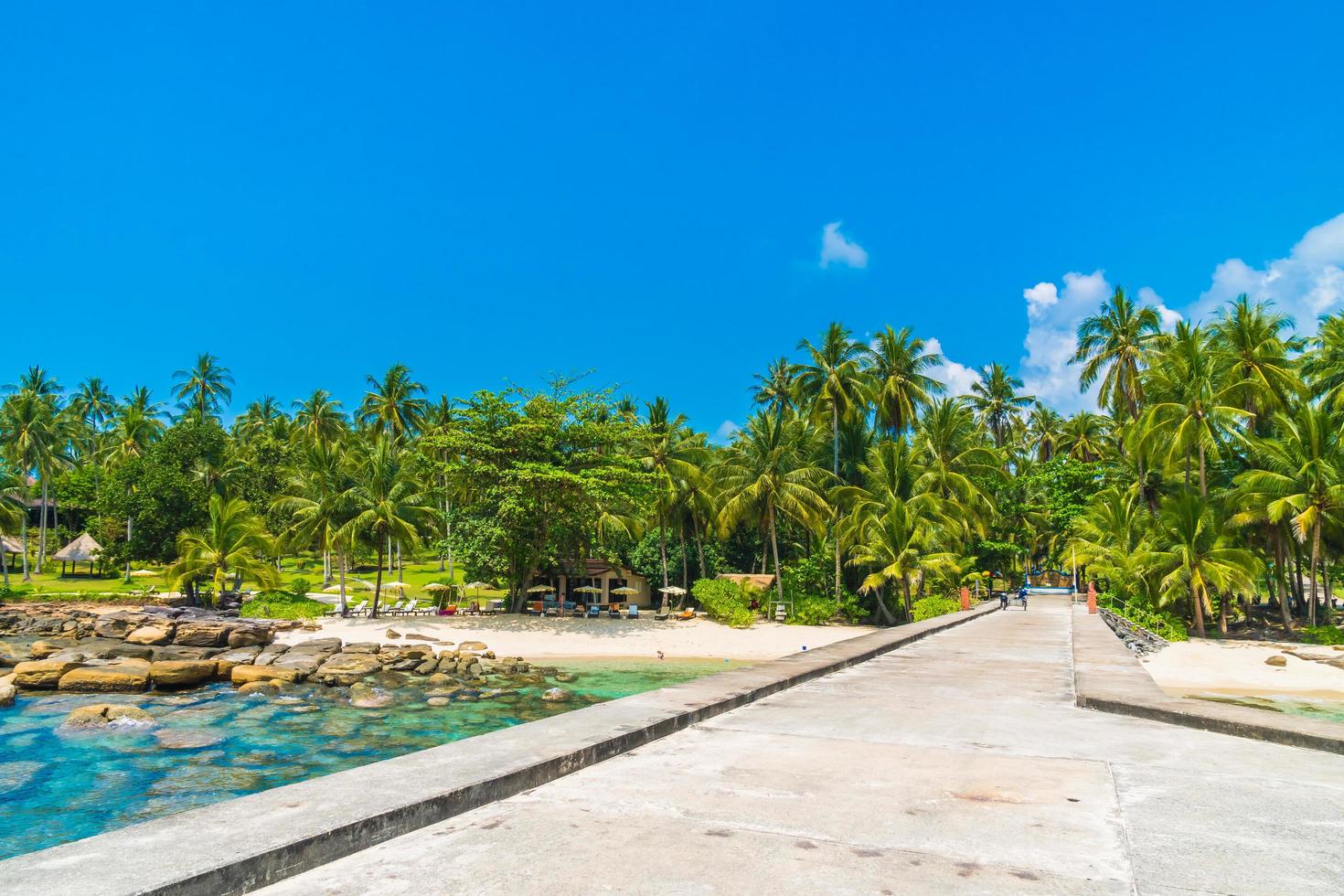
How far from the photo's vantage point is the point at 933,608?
106 ft

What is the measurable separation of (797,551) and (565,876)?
143 ft

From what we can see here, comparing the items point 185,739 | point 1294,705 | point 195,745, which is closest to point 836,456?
point 1294,705

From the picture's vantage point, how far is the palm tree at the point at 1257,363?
29.0 meters

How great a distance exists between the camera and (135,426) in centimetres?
5788

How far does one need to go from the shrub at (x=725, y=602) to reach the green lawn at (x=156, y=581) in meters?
15.5

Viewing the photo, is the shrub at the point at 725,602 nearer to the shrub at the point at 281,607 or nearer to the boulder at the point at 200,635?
the shrub at the point at 281,607

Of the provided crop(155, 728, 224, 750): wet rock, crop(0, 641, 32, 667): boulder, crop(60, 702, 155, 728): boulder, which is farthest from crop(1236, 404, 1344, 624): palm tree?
crop(0, 641, 32, 667): boulder

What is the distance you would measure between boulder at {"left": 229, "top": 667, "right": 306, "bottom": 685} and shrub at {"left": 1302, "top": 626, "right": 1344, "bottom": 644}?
32577 millimetres

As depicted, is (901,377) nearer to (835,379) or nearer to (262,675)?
(835,379)

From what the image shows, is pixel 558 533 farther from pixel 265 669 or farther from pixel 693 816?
pixel 693 816

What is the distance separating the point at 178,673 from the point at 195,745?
665 centimetres

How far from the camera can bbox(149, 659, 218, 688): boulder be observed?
58.9ft

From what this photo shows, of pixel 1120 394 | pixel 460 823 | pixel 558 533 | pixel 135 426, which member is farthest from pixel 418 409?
pixel 460 823

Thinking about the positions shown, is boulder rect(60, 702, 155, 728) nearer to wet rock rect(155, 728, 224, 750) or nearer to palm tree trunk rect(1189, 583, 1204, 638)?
wet rock rect(155, 728, 224, 750)
